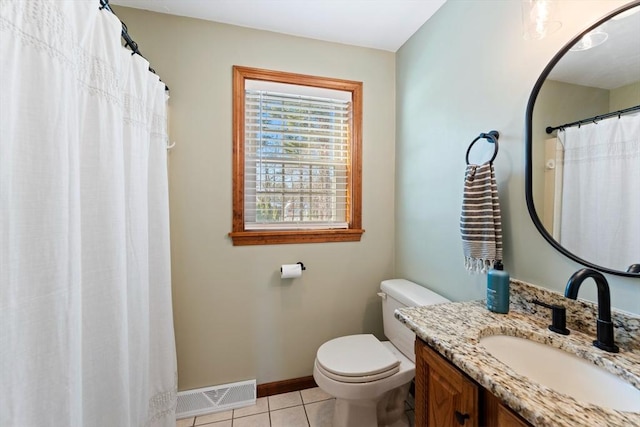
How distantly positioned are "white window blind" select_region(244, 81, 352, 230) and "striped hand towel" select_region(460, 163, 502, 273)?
2.93ft

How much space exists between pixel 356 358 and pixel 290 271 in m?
0.64

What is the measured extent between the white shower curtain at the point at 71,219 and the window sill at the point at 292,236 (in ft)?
1.96

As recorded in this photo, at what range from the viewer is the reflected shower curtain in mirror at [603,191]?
780 millimetres

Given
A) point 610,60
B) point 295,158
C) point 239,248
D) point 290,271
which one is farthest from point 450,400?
point 295,158

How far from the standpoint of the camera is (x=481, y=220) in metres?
1.12

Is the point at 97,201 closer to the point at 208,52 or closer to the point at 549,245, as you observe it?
the point at 208,52

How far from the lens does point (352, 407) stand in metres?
1.36

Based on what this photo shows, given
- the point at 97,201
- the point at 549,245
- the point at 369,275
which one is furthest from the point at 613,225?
the point at 97,201

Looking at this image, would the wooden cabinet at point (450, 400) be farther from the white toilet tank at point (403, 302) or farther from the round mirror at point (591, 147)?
the round mirror at point (591, 147)

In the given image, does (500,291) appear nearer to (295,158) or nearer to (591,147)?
(591,147)

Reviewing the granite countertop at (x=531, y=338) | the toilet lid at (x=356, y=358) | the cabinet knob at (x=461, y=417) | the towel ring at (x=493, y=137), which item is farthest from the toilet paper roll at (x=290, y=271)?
the towel ring at (x=493, y=137)

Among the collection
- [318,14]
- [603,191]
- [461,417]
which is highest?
[318,14]

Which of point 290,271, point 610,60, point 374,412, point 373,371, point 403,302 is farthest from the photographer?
point 290,271

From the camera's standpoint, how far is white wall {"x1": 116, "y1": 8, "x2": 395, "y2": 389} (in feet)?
5.28
